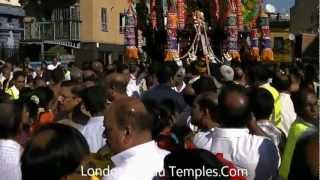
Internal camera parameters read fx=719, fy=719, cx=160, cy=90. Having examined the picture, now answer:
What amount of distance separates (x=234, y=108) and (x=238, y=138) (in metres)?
0.21

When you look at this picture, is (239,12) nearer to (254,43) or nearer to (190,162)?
(254,43)

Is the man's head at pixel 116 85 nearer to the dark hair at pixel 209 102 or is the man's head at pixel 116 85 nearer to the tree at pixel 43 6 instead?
the dark hair at pixel 209 102

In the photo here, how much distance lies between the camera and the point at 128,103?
401 centimetres

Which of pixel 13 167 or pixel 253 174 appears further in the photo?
pixel 253 174

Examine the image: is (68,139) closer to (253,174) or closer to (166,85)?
(253,174)

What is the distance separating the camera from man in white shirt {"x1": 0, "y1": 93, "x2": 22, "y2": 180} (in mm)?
4391

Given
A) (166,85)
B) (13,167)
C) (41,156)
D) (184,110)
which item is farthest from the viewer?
(166,85)

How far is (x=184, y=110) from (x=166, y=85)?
153 centimetres

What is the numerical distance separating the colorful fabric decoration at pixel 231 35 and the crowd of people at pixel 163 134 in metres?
18.5

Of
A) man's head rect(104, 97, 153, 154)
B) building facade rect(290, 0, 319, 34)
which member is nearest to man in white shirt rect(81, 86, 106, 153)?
man's head rect(104, 97, 153, 154)

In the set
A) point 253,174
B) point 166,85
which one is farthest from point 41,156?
point 166,85

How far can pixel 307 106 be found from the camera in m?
5.30

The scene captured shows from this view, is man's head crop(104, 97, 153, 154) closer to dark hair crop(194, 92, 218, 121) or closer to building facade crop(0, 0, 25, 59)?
dark hair crop(194, 92, 218, 121)

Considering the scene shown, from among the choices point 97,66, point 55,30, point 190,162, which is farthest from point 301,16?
point 190,162
